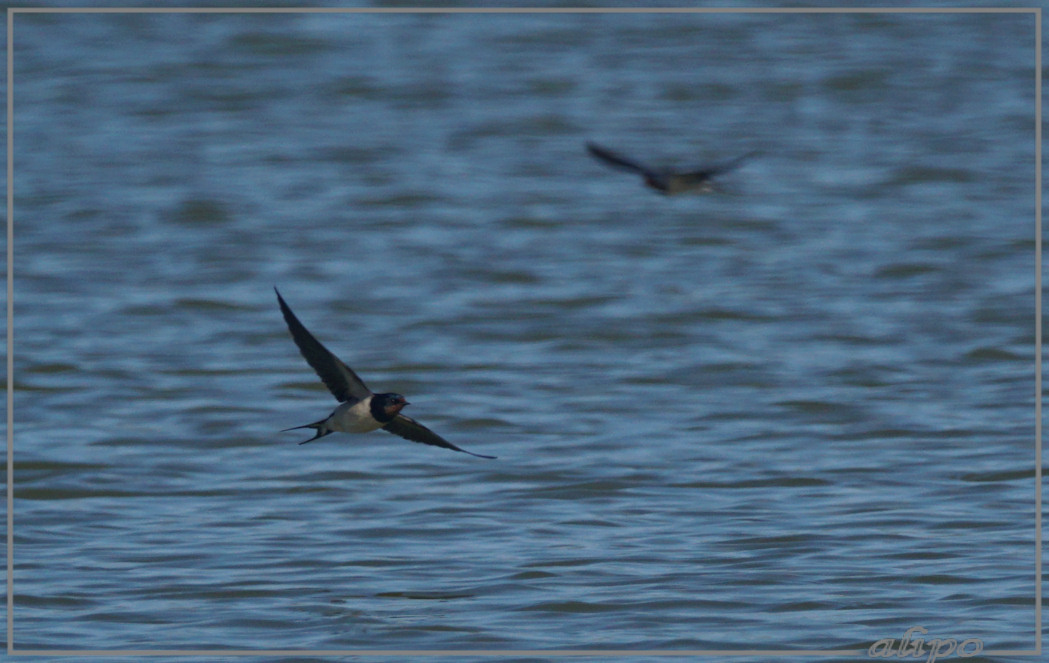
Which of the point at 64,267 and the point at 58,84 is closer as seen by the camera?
the point at 64,267

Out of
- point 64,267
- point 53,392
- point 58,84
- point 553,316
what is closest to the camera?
point 53,392

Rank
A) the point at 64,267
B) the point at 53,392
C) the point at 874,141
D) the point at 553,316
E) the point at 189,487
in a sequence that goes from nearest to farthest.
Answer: the point at 189,487
the point at 53,392
the point at 553,316
the point at 64,267
the point at 874,141

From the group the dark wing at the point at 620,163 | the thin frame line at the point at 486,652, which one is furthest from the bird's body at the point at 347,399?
the dark wing at the point at 620,163

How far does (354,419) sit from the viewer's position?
5332mm

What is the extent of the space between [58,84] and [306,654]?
52.5ft

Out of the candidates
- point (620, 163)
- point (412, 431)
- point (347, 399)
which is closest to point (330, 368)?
point (347, 399)

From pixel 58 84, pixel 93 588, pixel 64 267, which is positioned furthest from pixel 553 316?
pixel 58 84

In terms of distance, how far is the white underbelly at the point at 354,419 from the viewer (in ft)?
17.5

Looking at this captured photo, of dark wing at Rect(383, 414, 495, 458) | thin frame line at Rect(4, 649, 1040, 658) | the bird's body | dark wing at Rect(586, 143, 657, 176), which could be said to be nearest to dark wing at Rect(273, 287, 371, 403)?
the bird's body

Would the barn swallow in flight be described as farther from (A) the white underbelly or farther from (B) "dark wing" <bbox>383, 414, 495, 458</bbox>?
(A) the white underbelly

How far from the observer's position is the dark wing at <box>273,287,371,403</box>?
531 centimetres

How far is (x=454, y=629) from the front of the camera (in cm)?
659

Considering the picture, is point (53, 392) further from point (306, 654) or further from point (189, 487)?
point (306, 654)

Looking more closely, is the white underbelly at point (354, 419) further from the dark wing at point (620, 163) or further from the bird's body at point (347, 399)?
the dark wing at point (620, 163)
